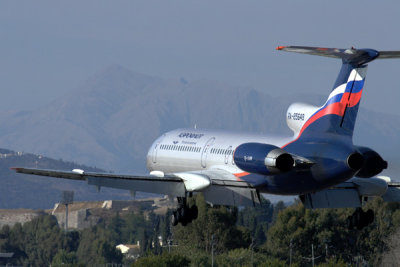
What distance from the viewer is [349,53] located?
47.9m

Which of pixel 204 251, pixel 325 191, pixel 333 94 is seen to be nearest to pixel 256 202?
pixel 325 191

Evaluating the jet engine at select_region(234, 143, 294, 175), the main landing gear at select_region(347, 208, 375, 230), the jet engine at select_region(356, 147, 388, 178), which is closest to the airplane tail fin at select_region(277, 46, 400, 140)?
the jet engine at select_region(356, 147, 388, 178)

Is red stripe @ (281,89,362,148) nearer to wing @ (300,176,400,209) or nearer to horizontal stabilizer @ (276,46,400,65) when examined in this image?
horizontal stabilizer @ (276,46,400,65)

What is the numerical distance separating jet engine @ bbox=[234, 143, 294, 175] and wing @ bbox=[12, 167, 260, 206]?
10.8 ft

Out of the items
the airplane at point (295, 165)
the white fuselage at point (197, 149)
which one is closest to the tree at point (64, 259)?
the white fuselage at point (197, 149)

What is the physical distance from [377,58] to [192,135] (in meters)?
16.1

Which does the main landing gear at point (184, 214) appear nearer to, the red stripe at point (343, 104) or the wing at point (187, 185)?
the wing at point (187, 185)

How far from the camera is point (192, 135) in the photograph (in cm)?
6088

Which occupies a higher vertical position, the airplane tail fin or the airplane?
the airplane tail fin

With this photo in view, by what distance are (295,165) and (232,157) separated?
7.90 meters

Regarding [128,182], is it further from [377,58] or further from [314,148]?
[377,58]

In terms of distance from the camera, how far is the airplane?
1877 inches

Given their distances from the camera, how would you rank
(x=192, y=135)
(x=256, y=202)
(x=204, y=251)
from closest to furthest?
(x=256, y=202), (x=192, y=135), (x=204, y=251)

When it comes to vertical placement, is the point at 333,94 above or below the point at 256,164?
above
